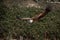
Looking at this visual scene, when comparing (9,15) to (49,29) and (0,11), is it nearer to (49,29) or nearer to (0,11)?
(0,11)

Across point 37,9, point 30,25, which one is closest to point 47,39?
point 30,25

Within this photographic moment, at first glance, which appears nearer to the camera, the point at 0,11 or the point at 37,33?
the point at 37,33

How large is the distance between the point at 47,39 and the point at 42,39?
216 millimetres

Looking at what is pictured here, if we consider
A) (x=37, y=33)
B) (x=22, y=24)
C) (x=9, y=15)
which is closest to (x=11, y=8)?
(x=9, y=15)

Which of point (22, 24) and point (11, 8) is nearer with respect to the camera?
point (22, 24)

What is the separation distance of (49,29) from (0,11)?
185 centimetres

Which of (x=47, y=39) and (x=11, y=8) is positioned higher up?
(x=11, y=8)

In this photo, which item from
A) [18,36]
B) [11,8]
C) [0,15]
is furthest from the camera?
[11,8]

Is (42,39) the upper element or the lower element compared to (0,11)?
lower

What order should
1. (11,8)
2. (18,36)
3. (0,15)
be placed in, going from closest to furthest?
(18,36) < (0,15) < (11,8)

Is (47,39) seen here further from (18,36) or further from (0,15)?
(0,15)

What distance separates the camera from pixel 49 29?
760 cm

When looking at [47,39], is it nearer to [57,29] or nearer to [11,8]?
[57,29]

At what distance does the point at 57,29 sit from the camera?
7582 mm
